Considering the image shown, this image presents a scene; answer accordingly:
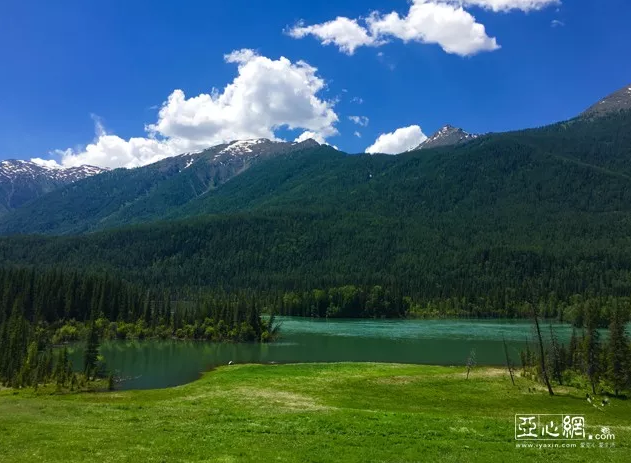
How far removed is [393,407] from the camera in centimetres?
4588

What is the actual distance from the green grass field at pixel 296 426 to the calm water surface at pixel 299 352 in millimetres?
25080

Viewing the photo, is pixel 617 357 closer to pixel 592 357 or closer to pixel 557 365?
pixel 592 357

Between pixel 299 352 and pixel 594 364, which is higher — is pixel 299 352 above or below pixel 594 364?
below

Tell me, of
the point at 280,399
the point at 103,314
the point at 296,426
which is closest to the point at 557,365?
the point at 280,399

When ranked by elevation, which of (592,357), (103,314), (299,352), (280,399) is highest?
(592,357)

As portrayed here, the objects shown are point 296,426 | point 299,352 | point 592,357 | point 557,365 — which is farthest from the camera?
point 299,352

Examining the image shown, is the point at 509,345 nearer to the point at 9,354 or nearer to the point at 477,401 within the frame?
the point at 477,401

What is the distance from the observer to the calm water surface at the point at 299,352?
82625 mm

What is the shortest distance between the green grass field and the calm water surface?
82.3ft

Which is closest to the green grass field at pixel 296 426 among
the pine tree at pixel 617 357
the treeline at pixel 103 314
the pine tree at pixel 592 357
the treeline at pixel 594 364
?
the pine tree at pixel 592 357

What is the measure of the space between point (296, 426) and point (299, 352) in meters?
79.5

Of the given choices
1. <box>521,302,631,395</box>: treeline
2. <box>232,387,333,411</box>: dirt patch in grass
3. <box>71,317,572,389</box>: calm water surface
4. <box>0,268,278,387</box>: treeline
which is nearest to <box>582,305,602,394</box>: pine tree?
<box>521,302,631,395</box>: treeline

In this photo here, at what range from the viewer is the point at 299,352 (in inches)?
4299

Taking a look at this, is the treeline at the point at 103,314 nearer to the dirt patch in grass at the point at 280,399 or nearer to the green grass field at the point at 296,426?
the dirt patch in grass at the point at 280,399
